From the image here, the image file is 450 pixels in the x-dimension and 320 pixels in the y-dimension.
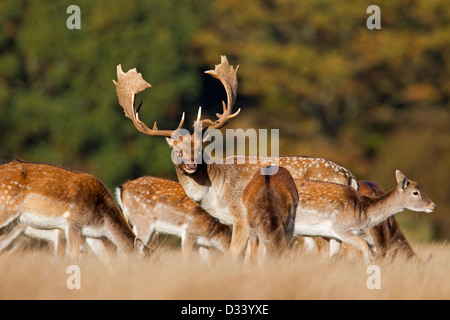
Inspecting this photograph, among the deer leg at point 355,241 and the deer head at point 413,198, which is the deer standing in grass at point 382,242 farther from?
the deer head at point 413,198

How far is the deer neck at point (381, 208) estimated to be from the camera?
8.89 meters

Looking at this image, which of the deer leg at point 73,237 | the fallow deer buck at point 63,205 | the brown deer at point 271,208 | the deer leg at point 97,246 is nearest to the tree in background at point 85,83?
the deer leg at point 97,246

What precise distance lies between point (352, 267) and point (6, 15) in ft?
45.5

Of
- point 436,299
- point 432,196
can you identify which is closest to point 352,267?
point 436,299

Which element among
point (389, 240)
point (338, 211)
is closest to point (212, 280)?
point (338, 211)

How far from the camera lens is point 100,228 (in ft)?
28.2

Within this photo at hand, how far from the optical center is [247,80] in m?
22.1

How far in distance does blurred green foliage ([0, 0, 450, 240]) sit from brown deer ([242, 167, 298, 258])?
958 centimetres

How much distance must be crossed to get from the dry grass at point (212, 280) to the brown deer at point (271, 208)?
19 cm

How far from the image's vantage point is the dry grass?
21.6 feet

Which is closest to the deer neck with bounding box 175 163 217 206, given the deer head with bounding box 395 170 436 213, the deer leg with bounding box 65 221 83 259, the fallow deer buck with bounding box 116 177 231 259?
the fallow deer buck with bounding box 116 177 231 259

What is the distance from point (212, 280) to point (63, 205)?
214 centimetres

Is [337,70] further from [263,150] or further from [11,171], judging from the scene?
[11,171]
